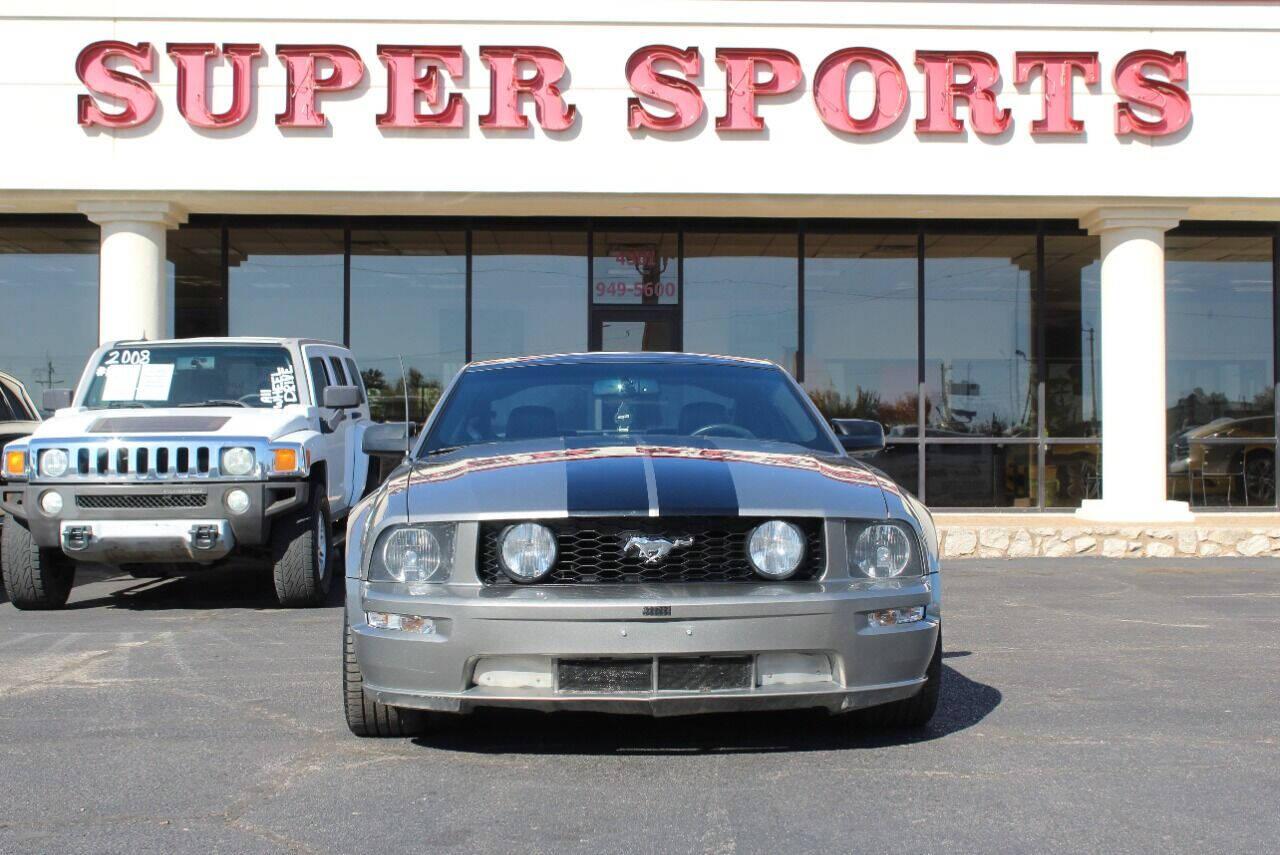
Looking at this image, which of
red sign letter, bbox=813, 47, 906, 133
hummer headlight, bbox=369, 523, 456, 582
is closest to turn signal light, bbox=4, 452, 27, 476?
hummer headlight, bbox=369, 523, 456, 582

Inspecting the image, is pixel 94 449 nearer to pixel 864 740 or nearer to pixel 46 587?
pixel 46 587

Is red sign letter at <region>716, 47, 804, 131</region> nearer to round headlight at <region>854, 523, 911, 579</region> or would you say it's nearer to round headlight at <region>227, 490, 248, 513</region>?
round headlight at <region>227, 490, 248, 513</region>

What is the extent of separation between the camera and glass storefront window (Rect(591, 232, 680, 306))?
16359 millimetres

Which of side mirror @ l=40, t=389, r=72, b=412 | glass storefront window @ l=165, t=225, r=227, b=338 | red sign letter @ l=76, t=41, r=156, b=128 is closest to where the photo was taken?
side mirror @ l=40, t=389, r=72, b=412

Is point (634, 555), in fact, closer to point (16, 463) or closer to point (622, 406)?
point (622, 406)

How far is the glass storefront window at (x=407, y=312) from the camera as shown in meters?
16.2

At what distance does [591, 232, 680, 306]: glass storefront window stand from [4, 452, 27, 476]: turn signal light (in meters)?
8.52

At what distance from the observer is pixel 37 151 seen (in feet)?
44.0

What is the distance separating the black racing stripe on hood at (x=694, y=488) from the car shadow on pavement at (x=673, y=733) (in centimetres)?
93

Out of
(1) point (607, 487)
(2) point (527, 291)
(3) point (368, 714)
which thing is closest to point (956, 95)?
(2) point (527, 291)

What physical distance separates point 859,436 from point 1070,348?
11128mm

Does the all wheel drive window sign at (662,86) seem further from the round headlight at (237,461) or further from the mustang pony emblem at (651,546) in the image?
the mustang pony emblem at (651,546)

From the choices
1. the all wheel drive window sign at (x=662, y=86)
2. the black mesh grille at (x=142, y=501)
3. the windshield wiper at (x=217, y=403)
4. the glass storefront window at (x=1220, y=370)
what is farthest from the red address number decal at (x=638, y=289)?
the black mesh grille at (x=142, y=501)

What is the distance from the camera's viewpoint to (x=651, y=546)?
453cm
